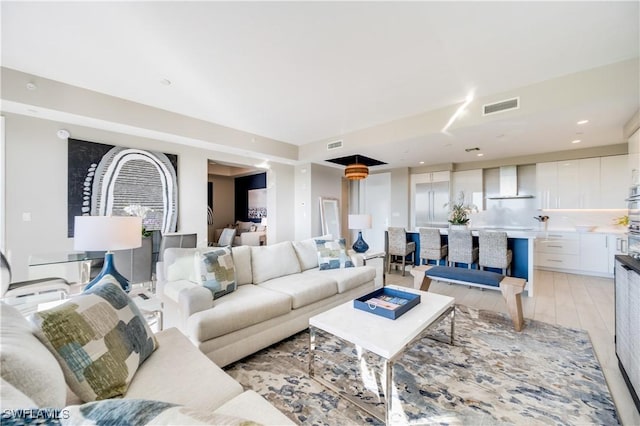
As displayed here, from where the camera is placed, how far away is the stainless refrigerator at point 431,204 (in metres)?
6.55

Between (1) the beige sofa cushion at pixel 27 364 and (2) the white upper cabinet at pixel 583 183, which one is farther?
(2) the white upper cabinet at pixel 583 183

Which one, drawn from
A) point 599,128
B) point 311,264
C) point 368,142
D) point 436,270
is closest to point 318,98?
point 368,142

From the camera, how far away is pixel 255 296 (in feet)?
7.88

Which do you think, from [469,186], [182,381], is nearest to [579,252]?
[469,186]

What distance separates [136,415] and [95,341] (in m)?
0.79

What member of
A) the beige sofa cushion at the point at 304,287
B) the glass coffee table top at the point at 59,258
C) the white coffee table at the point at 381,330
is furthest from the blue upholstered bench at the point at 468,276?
the glass coffee table top at the point at 59,258

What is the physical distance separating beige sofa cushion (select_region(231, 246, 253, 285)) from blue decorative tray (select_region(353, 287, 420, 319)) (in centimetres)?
129

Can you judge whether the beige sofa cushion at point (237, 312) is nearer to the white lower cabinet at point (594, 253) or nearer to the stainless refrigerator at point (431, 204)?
the stainless refrigerator at point (431, 204)

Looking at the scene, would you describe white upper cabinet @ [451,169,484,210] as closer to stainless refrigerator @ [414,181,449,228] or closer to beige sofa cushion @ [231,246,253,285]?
stainless refrigerator @ [414,181,449,228]

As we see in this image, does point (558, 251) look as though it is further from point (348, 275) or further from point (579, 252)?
point (348, 275)

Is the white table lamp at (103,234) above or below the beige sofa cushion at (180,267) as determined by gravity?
above

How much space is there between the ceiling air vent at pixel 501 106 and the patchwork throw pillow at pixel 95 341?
4217mm

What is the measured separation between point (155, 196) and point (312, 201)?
127 inches
